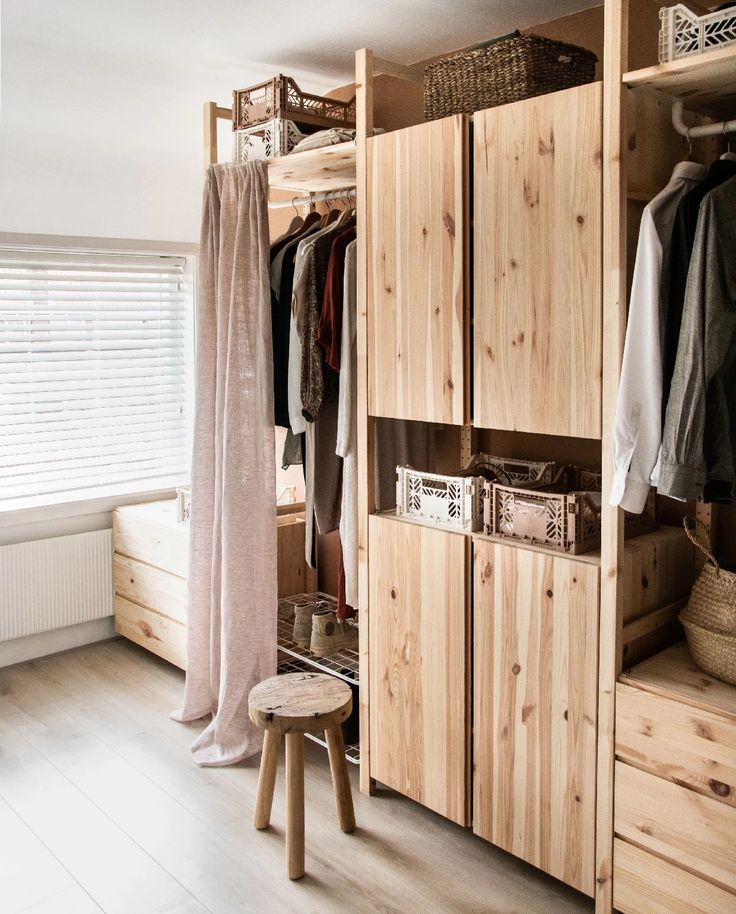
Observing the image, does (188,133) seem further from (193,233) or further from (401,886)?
(401,886)

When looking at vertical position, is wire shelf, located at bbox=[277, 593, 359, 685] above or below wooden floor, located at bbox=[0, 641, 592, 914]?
above

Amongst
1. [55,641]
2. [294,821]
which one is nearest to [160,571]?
[55,641]

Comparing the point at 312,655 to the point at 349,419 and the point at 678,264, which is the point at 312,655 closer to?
the point at 349,419

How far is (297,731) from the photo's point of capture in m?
2.50

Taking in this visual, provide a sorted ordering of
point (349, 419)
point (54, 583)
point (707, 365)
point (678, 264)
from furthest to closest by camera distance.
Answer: point (54, 583) → point (349, 419) → point (678, 264) → point (707, 365)

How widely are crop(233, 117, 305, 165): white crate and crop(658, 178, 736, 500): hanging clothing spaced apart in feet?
5.26

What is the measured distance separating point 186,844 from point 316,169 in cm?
221

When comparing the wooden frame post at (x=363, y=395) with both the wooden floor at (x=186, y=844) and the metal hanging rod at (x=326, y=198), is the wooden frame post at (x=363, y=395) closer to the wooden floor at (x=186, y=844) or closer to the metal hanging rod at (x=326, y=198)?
the wooden floor at (x=186, y=844)

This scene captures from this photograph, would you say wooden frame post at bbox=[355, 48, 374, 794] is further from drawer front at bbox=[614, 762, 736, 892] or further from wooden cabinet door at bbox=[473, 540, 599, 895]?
drawer front at bbox=[614, 762, 736, 892]

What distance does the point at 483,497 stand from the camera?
8.39ft

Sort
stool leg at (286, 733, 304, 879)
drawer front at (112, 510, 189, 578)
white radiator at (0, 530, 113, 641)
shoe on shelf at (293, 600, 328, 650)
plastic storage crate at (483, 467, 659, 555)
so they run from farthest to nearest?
white radiator at (0, 530, 113, 641)
drawer front at (112, 510, 189, 578)
shoe on shelf at (293, 600, 328, 650)
stool leg at (286, 733, 304, 879)
plastic storage crate at (483, 467, 659, 555)

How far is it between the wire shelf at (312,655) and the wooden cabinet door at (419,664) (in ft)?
0.83

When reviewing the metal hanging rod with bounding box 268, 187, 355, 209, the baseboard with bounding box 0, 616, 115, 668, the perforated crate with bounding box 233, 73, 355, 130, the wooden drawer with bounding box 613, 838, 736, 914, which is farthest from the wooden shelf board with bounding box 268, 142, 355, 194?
the baseboard with bounding box 0, 616, 115, 668

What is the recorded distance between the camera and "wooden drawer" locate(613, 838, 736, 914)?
2043mm
